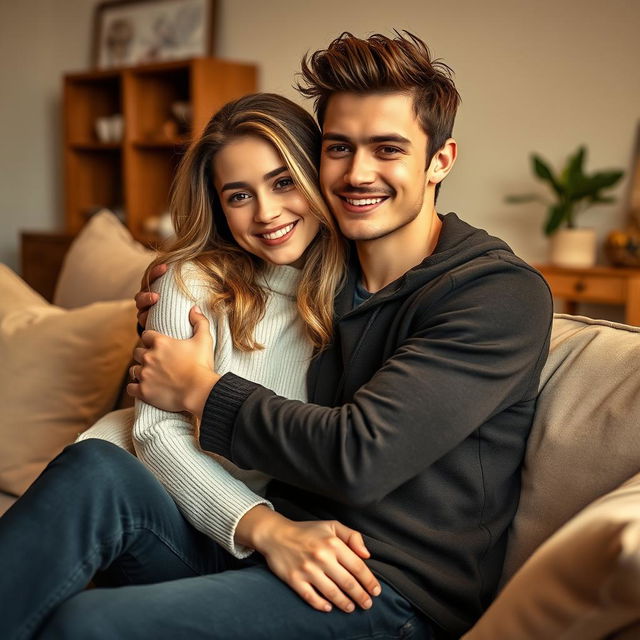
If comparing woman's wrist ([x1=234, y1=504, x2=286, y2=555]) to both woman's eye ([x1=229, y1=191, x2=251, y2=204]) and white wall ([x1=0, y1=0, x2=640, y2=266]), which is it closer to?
woman's eye ([x1=229, y1=191, x2=251, y2=204])

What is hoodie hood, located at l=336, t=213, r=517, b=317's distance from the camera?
1.34 metres

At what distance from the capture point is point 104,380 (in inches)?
78.6

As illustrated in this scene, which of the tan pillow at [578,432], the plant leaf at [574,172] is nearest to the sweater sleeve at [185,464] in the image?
the tan pillow at [578,432]

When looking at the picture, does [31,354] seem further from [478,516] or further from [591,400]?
[591,400]

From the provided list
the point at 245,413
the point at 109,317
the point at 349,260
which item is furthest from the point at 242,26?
the point at 245,413

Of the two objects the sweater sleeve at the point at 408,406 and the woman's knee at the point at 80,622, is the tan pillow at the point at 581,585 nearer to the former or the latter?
the sweater sleeve at the point at 408,406

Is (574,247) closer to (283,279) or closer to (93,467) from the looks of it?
(283,279)

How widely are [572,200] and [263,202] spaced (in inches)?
88.0

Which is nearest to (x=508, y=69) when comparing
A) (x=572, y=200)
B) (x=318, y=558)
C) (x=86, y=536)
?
(x=572, y=200)

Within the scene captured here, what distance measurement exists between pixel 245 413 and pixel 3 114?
494 centimetres

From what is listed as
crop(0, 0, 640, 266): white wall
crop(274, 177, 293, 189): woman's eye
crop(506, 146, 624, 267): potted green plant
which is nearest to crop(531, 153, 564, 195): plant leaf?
crop(506, 146, 624, 267): potted green plant

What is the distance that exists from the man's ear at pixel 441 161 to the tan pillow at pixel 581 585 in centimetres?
70

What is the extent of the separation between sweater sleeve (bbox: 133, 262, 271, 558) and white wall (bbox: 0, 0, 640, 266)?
255cm

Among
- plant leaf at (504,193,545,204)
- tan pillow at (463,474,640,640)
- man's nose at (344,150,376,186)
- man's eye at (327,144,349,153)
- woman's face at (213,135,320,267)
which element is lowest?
tan pillow at (463,474,640,640)
